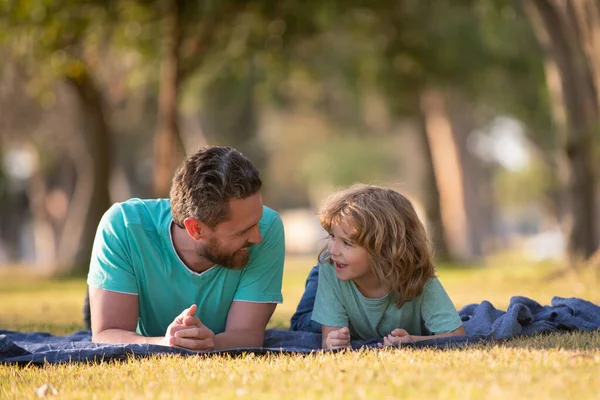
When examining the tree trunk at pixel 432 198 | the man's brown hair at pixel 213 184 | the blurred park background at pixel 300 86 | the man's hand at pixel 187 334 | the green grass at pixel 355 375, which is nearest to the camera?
the green grass at pixel 355 375

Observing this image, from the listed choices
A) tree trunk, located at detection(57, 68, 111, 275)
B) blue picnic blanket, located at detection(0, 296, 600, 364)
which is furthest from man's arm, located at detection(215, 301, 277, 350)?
tree trunk, located at detection(57, 68, 111, 275)

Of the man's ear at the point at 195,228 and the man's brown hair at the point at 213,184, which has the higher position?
the man's brown hair at the point at 213,184

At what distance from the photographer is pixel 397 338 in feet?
17.7

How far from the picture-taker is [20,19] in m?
16.3

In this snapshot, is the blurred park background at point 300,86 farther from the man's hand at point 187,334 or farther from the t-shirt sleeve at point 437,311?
the man's hand at point 187,334

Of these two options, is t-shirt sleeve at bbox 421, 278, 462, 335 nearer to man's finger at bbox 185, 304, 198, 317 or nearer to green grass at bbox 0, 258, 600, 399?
green grass at bbox 0, 258, 600, 399

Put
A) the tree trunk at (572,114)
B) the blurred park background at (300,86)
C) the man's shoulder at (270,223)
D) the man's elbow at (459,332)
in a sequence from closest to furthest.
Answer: the man's elbow at (459,332)
the man's shoulder at (270,223)
the tree trunk at (572,114)
the blurred park background at (300,86)

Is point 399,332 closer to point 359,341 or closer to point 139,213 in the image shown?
point 359,341

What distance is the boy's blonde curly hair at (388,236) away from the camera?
559 cm

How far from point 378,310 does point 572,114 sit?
917 centimetres

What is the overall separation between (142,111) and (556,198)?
1655 centimetres

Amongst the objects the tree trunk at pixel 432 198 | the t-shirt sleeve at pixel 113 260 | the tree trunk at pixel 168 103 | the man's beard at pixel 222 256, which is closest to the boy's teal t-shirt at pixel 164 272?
the t-shirt sleeve at pixel 113 260

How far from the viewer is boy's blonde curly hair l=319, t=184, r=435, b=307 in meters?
5.59

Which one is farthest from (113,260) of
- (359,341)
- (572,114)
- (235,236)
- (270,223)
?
(572,114)
